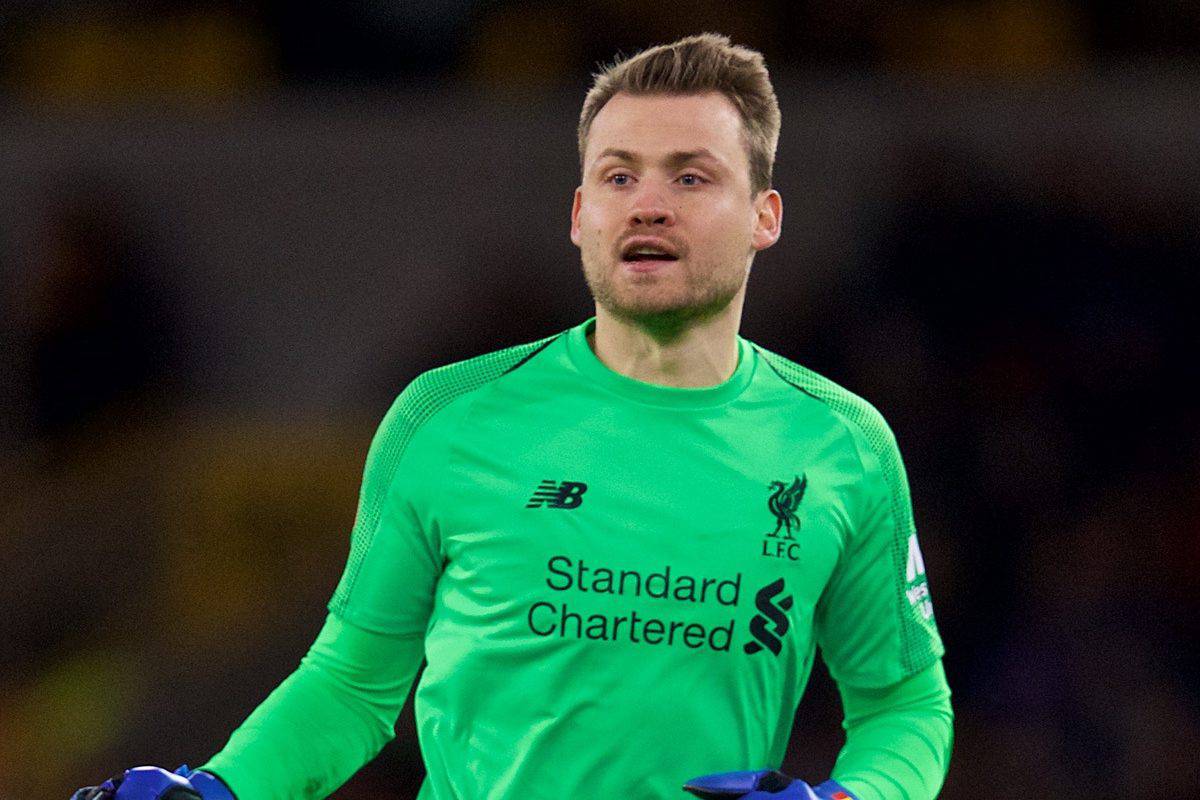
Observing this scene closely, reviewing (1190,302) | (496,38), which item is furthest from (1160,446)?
(496,38)

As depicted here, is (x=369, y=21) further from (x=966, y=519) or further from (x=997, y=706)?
(x=997, y=706)

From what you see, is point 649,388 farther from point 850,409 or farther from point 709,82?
point 709,82

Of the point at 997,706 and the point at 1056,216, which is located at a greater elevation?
the point at 1056,216

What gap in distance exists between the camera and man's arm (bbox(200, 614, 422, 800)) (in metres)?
2.72

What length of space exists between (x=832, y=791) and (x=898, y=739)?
25 cm

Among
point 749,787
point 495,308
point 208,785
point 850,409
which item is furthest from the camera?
point 495,308

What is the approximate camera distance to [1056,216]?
6.58 metres

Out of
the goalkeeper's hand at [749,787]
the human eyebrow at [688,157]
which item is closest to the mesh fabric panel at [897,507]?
the human eyebrow at [688,157]

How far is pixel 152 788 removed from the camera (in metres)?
2.55

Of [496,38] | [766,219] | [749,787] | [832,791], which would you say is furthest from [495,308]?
[749,787]

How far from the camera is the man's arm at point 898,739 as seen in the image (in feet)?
9.21

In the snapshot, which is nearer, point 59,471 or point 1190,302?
point 1190,302

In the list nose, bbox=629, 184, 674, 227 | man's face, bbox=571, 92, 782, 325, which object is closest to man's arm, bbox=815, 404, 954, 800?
man's face, bbox=571, 92, 782, 325

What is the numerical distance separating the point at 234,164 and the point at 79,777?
239 cm
